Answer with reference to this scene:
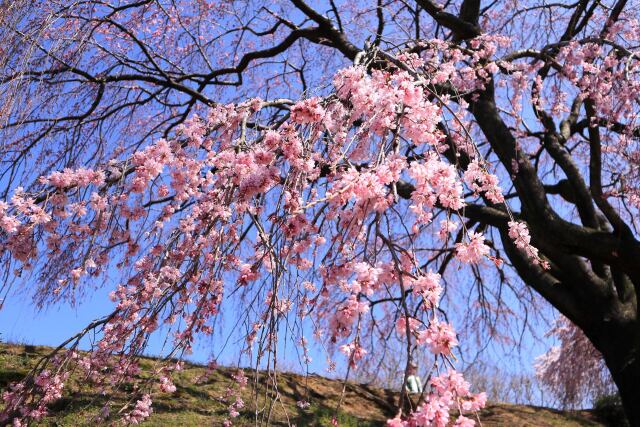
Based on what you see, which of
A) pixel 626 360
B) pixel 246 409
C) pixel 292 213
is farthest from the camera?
pixel 246 409

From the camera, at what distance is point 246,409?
5090 millimetres

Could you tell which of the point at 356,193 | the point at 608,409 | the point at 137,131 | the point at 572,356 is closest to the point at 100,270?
the point at 356,193

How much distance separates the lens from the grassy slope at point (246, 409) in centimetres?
486

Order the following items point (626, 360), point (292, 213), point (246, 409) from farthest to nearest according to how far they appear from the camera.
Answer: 1. point (246, 409)
2. point (626, 360)
3. point (292, 213)

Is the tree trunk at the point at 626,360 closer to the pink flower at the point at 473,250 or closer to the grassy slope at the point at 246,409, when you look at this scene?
the grassy slope at the point at 246,409

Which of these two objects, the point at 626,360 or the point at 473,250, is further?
the point at 626,360

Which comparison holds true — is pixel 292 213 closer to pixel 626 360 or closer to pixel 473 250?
pixel 473 250

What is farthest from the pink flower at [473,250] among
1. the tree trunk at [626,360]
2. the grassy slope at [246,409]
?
the tree trunk at [626,360]

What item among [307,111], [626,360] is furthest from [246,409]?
[307,111]

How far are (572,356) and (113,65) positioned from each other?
24.9ft

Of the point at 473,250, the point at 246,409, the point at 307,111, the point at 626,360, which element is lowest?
the point at 246,409

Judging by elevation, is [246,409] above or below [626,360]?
below

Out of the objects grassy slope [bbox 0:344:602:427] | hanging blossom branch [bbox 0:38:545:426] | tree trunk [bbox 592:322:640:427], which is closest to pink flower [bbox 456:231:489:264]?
hanging blossom branch [bbox 0:38:545:426]

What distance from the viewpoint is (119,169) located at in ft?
9.80
